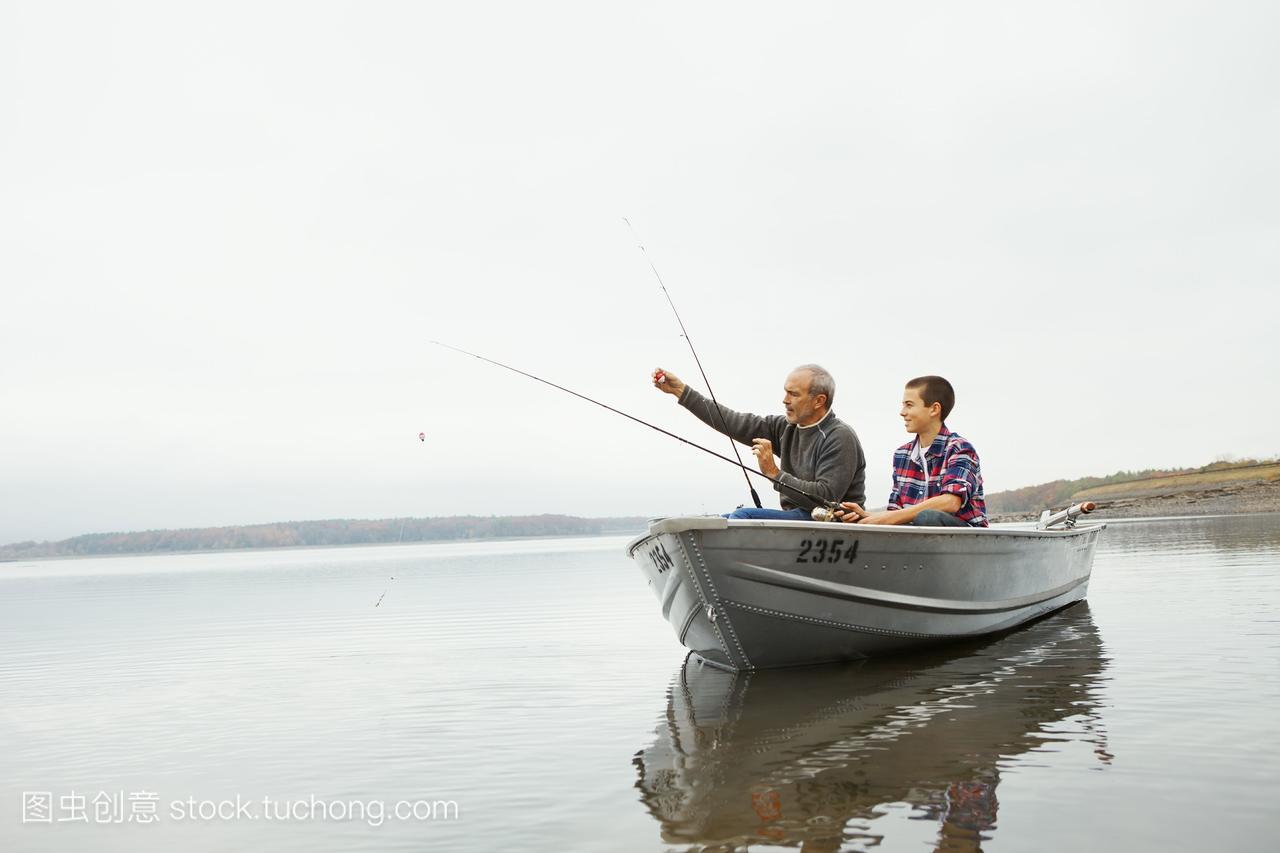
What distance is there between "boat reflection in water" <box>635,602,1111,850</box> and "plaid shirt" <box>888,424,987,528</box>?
3.94 ft

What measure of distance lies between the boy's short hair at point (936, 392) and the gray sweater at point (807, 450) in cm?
72

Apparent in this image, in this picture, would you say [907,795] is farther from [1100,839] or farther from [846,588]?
[846,588]

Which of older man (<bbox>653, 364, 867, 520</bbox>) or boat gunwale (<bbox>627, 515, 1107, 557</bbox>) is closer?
boat gunwale (<bbox>627, 515, 1107, 557</bbox>)

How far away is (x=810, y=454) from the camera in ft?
25.7

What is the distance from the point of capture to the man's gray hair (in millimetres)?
7707

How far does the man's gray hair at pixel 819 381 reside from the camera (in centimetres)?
771

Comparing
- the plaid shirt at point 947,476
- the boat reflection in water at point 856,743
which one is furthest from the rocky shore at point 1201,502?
the boat reflection in water at point 856,743

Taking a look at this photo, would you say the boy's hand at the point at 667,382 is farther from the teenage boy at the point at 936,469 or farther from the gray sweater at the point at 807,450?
the teenage boy at the point at 936,469

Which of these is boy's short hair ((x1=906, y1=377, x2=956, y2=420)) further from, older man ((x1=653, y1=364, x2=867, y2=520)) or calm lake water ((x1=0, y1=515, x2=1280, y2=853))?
calm lake water ((x1=0, y1=515, x2=1280, y2=853))

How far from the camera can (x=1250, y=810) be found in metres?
3.37

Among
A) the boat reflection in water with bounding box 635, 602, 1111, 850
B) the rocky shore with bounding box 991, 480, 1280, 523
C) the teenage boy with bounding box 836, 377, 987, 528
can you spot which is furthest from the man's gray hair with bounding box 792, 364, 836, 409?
the rocky shore with bounding box 991, 480, 1280, 523

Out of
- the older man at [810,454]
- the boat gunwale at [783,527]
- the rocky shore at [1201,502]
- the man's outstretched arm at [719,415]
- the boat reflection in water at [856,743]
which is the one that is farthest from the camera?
the rocky shore at [1201,502]

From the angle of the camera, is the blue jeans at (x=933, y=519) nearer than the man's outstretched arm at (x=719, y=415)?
Yes

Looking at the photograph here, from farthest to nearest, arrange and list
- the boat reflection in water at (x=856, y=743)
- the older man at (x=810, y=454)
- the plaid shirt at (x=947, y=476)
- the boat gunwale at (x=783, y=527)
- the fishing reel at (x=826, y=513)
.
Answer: the plaid shirt at (x=947, y=476), the older man at (x=810, y=454), the fishing reel at (x=826, y=513), the boat gunwale at (x=783, y=527), the boat reflection in water at (x=856, y=743)
